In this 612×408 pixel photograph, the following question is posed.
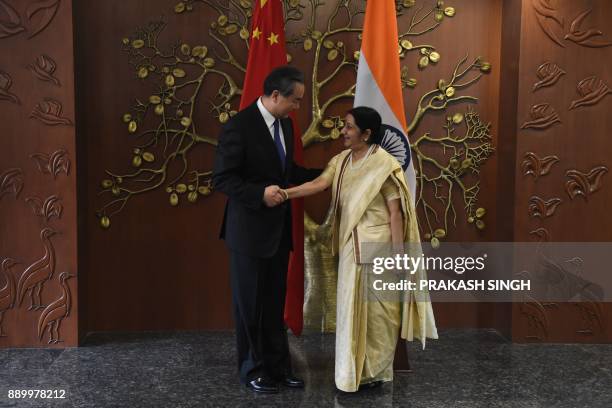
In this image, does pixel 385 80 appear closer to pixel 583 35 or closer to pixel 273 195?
pixel 273 195

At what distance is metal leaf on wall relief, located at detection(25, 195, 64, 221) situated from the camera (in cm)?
384

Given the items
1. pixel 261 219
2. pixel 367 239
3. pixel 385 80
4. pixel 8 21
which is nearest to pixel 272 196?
pixel 261 219

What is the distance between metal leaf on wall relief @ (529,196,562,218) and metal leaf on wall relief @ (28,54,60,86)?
9.92 feet

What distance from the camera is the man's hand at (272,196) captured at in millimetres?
2990

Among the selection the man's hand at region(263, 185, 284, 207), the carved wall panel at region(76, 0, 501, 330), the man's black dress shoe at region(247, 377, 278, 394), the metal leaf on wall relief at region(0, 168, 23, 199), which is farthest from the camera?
the carved wall panel at region(76, 0, 501, 330)

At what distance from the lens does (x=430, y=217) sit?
4.28m

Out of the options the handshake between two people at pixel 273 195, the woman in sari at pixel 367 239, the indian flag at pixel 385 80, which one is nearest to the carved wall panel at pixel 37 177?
the handshake between two people at pixel 273 195

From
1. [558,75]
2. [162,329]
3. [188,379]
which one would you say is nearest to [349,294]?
[188,379]

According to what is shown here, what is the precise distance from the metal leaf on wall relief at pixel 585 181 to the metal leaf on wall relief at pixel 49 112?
3.12 m

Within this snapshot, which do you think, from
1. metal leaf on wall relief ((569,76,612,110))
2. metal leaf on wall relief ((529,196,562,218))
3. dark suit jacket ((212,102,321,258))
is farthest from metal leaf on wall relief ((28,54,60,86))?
metal leaf on wall relief ((569,76,612,110))

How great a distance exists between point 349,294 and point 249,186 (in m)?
0.71

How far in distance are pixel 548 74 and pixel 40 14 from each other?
308 cm

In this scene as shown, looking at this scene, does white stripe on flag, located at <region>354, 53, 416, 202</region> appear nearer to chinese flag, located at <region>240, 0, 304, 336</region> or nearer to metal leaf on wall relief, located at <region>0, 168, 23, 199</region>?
chinese flag, located at <region>240, 0, 304, 336</region>

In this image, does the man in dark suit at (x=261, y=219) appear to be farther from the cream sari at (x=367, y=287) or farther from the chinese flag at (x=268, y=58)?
the chinese flag at (x=268, y=58)
